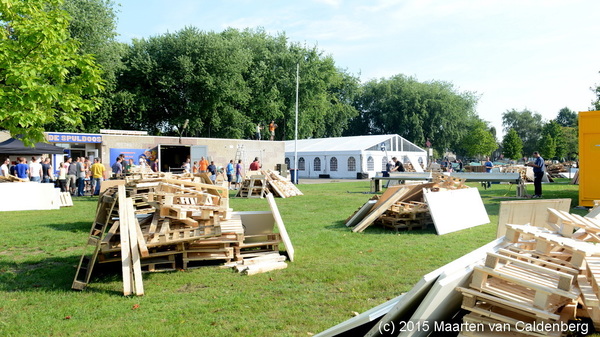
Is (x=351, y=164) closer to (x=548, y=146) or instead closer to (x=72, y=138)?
(x=72, y=138)

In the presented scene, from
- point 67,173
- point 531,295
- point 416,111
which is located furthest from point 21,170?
point 416,111

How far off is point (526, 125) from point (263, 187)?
3842 inches

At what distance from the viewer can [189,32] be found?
139 feet

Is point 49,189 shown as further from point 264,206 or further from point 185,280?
point 185,280

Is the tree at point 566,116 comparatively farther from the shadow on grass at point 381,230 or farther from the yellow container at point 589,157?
the shadow on grass at point 381,230

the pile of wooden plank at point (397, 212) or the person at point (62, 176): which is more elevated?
the person at point (62, 176)

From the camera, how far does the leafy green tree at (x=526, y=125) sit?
100 meters

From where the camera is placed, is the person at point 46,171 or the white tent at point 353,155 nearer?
the person at point 46,171

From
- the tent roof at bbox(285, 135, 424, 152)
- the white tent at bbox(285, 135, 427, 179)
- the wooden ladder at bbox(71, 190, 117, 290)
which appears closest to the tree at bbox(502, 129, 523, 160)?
the white tent at bbox(285, 135, 427, 179)

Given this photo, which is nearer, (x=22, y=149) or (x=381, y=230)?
(x=381, y=230)

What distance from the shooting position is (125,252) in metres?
6.36

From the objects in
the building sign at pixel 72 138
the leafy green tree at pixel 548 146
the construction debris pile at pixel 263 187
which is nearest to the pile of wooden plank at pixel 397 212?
the construction debris pile at pixel 263 187

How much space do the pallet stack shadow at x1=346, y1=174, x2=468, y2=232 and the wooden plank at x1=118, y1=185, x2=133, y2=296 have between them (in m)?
5.83

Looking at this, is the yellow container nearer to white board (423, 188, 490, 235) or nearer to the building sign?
white board (423, 188, 490, 235)
